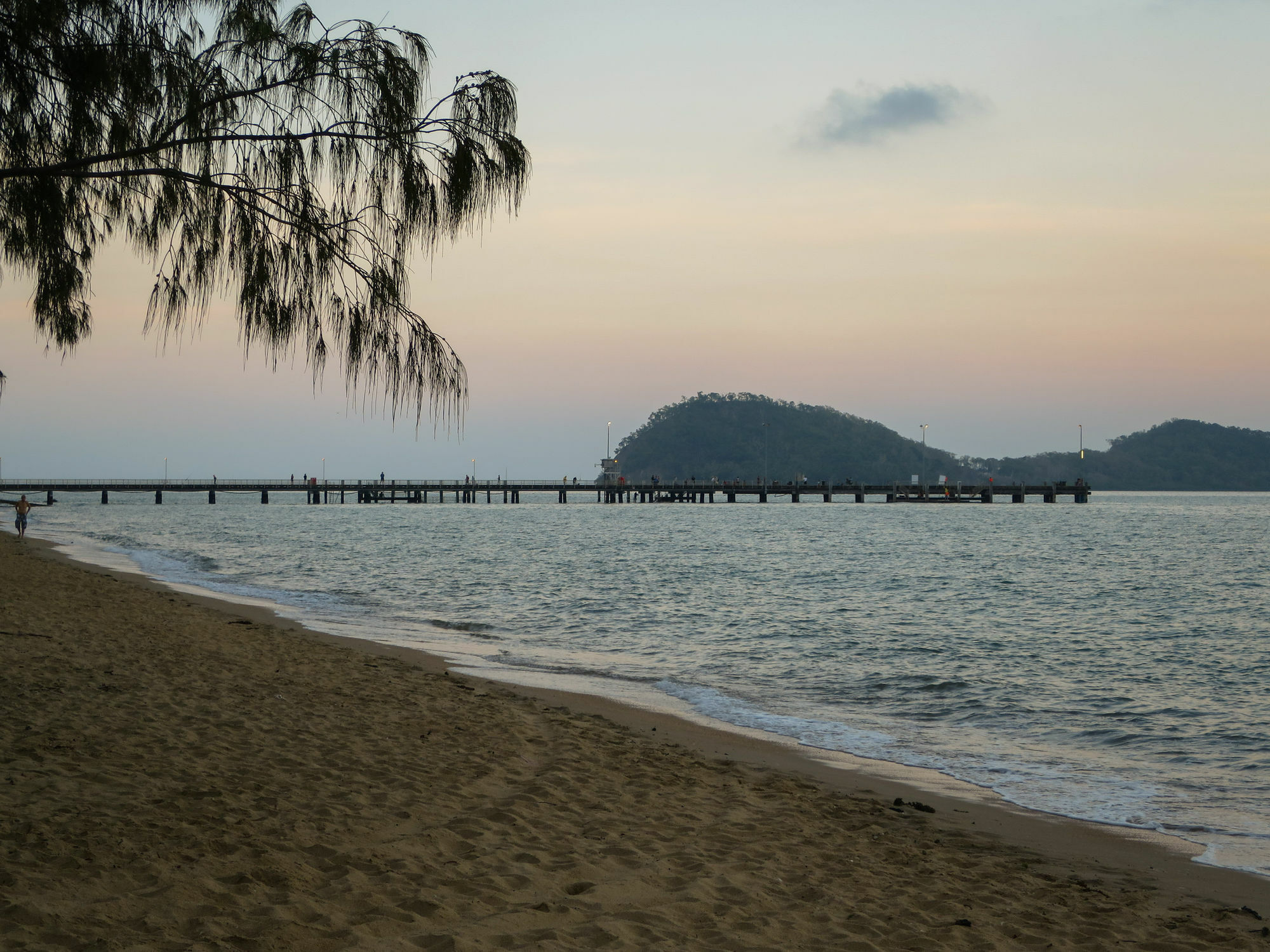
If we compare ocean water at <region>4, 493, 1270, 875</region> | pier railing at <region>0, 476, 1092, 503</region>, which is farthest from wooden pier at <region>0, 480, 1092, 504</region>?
ocean water at <region>4, 493, 1270, 875</region>

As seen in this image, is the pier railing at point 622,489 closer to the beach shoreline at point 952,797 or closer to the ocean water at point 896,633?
the ocean water at point 896,633

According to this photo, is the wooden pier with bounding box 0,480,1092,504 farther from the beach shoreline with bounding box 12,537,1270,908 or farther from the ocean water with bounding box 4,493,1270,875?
the beach shoreline with bounding box 12,537,1270,908

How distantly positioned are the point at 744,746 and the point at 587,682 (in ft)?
14.3

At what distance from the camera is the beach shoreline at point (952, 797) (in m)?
6.76

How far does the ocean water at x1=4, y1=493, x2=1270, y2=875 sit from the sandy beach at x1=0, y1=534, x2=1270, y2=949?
1715 millimetres

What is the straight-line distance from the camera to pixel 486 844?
19.5 feet

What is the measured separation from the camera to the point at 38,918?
4.23 meters

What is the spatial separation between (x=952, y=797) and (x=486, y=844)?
4708mm

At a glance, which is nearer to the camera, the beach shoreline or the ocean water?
the beach shoreline

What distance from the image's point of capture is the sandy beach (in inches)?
185

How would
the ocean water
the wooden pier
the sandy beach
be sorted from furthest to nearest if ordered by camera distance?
the wooden pier → the ocean water → the sandy beach

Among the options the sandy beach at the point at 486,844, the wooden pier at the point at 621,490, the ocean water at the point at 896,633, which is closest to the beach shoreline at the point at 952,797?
the sandy beach at the point at 486,844

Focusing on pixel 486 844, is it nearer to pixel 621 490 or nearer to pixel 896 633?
pixel 896 633

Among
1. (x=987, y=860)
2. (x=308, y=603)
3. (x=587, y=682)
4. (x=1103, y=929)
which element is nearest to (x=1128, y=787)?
(x=987, y=860)
